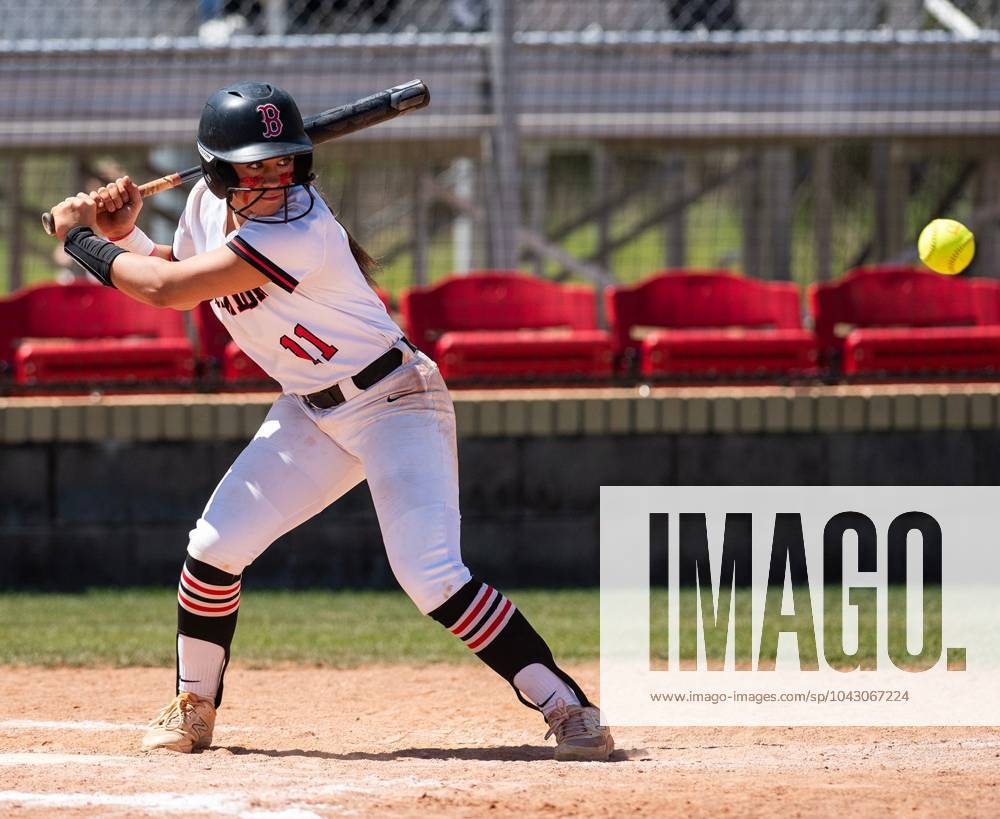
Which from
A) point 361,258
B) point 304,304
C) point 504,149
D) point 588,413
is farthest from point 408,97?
point 504,149

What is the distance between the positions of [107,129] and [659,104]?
3376 millimetres

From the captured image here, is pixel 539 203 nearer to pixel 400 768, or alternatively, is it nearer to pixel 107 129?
pixel 107 129

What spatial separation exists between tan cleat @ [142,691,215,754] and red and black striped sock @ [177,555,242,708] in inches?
2.2

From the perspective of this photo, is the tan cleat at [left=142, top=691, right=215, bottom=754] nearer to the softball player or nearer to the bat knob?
the softball player

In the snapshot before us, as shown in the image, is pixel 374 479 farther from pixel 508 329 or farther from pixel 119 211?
pixel 508 329

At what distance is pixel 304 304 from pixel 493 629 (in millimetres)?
1001

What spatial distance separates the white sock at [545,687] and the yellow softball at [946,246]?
2165 mm

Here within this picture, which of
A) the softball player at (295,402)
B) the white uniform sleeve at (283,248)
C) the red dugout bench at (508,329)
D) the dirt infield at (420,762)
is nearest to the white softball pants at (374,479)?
the softball player at (295,402)

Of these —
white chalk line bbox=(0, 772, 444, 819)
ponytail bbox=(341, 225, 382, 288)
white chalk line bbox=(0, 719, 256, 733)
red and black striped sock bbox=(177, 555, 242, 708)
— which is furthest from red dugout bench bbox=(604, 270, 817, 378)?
white chalk line bbox=(0, 772, 444, 819)

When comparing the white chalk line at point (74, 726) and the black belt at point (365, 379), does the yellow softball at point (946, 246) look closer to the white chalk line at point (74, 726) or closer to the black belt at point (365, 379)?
the black belt at point (365, 379)

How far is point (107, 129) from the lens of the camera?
9328 mm

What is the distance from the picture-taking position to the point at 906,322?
26.7 ft

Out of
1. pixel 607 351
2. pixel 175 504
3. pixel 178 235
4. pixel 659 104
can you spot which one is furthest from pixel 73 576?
pixel 659 104

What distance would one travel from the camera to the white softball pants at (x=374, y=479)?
4078mm
